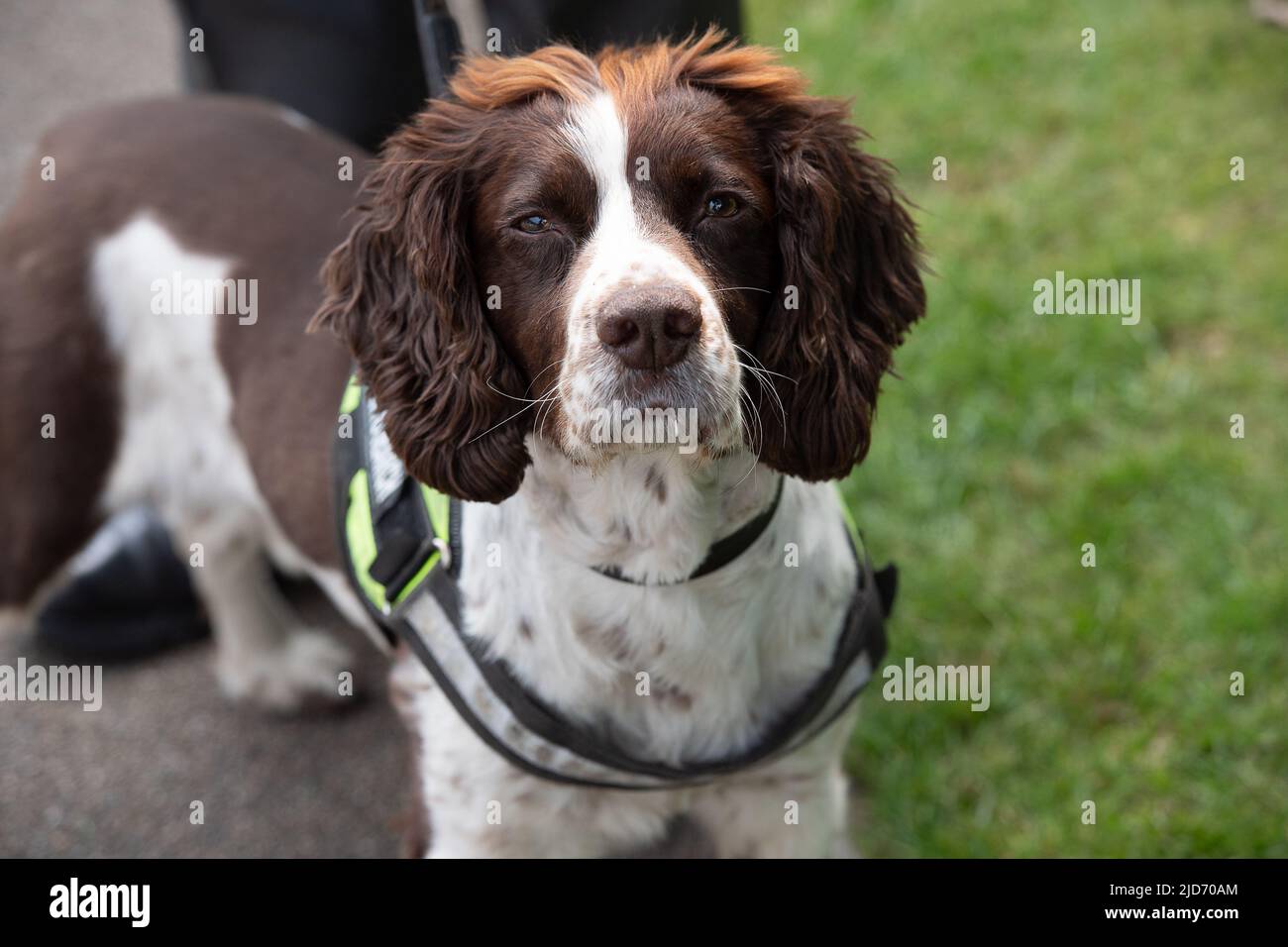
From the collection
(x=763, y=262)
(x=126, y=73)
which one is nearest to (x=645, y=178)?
(x=763, y=262)

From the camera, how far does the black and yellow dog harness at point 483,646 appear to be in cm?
223

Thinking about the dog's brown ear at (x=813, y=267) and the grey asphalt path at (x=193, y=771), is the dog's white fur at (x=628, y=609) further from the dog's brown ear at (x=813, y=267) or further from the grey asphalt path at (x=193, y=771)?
the grey asphalt path at (x=193, y=771)

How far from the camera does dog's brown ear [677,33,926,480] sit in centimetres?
202

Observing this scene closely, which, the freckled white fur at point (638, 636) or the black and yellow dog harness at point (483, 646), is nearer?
the freckled white fur at point (638, 636)

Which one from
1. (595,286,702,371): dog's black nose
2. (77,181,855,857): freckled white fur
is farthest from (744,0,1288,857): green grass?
(595,286,702,371): dog's black nose

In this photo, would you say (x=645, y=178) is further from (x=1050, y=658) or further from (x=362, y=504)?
(x=1050, y=658)

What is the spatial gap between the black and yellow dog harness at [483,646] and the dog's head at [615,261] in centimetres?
19

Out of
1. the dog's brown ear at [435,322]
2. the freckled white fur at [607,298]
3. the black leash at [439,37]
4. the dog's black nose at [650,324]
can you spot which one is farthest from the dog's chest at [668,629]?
the black leash at [439,37]

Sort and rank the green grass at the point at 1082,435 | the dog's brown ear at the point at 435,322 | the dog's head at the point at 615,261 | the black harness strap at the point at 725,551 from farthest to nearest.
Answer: the green grass at the point at 1082,435
the black harness strap at the point at 725,551
the dog's brown ear at the point at 435,322
the dog's head at the point at 615,261

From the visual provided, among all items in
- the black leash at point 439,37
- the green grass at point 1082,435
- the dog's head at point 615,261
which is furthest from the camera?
the green grass at point 1082,435

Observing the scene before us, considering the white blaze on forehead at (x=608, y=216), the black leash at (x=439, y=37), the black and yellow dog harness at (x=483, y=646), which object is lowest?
the black and yellow dog harness at (x=483, y=646)

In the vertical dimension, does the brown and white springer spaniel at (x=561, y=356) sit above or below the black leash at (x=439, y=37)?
below

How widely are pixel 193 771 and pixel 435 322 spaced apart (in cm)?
184

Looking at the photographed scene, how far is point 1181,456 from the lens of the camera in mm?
3752
